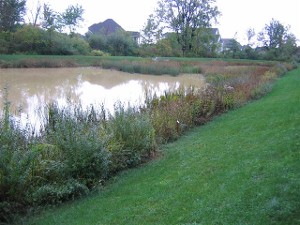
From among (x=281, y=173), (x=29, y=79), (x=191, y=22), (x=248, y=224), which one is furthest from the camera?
(x=191, y=22)

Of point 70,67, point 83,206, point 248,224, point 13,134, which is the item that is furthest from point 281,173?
point 70,67

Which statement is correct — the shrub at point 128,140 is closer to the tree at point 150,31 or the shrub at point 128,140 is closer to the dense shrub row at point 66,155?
the dense shrub row at point 66,155

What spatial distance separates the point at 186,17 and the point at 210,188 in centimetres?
5584

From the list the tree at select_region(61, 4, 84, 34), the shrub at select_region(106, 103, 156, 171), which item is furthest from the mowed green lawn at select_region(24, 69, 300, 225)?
the tree at select_region(61, 4, 84, 34)

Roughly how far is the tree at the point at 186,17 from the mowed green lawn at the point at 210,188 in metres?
51.9

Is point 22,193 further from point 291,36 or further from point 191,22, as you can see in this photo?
point 291,36

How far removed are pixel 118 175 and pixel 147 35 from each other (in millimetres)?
56201

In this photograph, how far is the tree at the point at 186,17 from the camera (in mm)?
57594

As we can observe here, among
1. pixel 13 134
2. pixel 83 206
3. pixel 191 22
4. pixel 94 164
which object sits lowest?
pixel 83 206

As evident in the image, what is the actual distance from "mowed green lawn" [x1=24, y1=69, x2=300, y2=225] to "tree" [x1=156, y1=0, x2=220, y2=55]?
51.9 meters

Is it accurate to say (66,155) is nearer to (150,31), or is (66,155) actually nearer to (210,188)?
(210,188)

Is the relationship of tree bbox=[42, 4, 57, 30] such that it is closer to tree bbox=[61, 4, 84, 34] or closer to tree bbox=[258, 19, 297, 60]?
tree bbox=[61, 4, 84, 34]

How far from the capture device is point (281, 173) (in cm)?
502

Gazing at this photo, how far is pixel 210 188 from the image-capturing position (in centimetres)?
521
